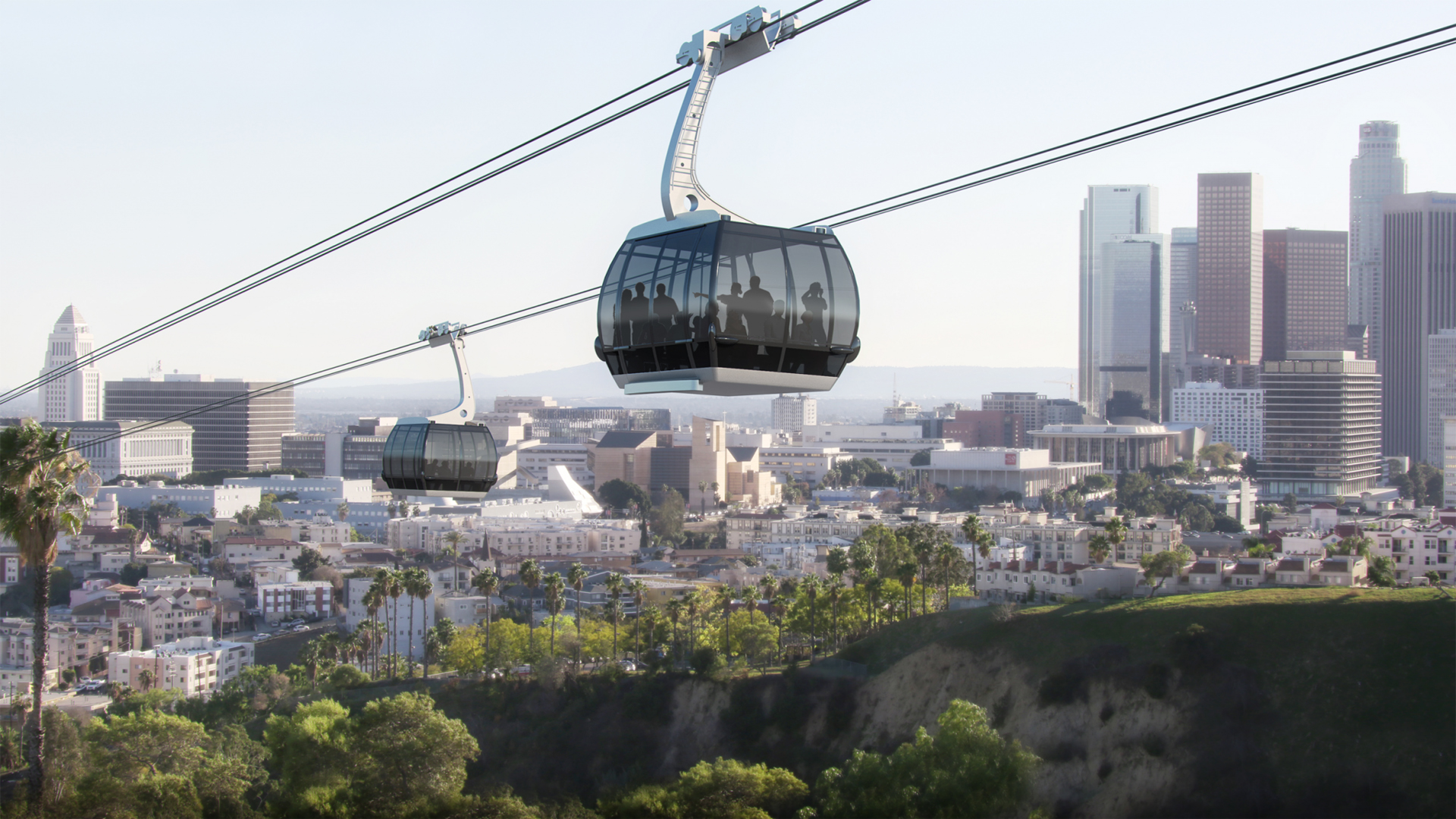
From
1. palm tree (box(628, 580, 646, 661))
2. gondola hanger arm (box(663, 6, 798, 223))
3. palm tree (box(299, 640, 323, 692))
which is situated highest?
gondola hanger arm (box(663, 6, 798, 223))

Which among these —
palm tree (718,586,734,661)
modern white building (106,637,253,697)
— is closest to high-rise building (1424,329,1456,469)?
palm tree (718,586,734,661)

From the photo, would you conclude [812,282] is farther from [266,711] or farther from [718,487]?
[718,487]

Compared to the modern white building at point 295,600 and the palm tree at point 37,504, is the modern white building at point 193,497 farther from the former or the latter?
the palm tree at point 37,504

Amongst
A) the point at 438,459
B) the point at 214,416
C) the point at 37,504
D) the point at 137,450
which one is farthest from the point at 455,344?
the point at 214,416

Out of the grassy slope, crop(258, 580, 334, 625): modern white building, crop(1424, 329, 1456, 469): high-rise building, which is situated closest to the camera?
the grassy slope

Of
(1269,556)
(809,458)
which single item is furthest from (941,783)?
(809,458)

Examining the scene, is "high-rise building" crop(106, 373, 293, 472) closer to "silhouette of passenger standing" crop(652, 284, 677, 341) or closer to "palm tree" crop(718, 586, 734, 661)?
"palm tree" crop(718, 586, 734, 661)

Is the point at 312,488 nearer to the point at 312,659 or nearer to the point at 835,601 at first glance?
the point at 312,659
